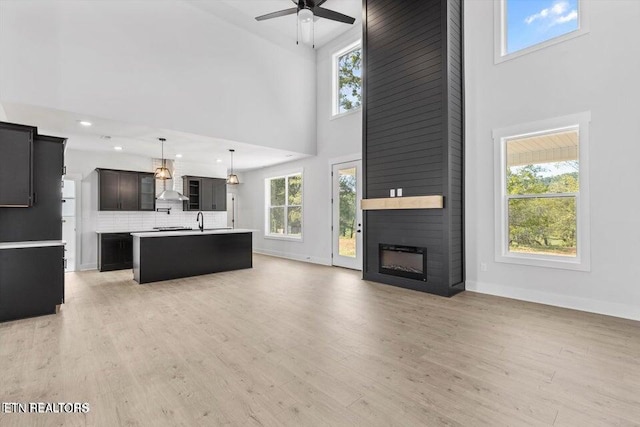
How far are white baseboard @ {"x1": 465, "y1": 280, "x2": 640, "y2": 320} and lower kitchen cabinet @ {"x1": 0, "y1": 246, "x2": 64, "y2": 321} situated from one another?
5.75m

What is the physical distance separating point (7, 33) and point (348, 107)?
5665mm

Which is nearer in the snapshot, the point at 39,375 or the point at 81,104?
the point at 39,375

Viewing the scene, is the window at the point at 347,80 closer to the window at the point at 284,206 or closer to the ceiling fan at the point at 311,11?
the ceiling fan at the point at 311,11

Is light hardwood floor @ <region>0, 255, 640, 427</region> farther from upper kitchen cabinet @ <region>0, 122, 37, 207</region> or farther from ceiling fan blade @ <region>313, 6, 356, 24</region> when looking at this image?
ceiling fan blade @ <region>313, 6, 356, 24</region>

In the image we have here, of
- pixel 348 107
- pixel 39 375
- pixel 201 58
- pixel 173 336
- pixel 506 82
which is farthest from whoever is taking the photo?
pixel 348 107

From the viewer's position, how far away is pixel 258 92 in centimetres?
654

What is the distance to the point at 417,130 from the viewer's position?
4902mm

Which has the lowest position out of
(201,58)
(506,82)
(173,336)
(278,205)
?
(173,336)

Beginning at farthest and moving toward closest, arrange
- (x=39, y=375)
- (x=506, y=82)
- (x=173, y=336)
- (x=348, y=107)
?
(x=348, y=107) < (x=506, y=82) < (x=173, y=336) < (x=39, y=375)

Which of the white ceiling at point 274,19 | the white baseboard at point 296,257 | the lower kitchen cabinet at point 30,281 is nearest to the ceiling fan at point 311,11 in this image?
the white ceiling at point 274,19

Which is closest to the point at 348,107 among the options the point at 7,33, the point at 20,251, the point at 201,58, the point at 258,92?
the point at 258,92

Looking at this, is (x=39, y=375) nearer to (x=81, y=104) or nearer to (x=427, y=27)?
(x=81, y=104)

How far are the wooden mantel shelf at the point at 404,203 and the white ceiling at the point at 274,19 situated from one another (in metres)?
3.76

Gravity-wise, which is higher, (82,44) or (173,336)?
(82,44)
